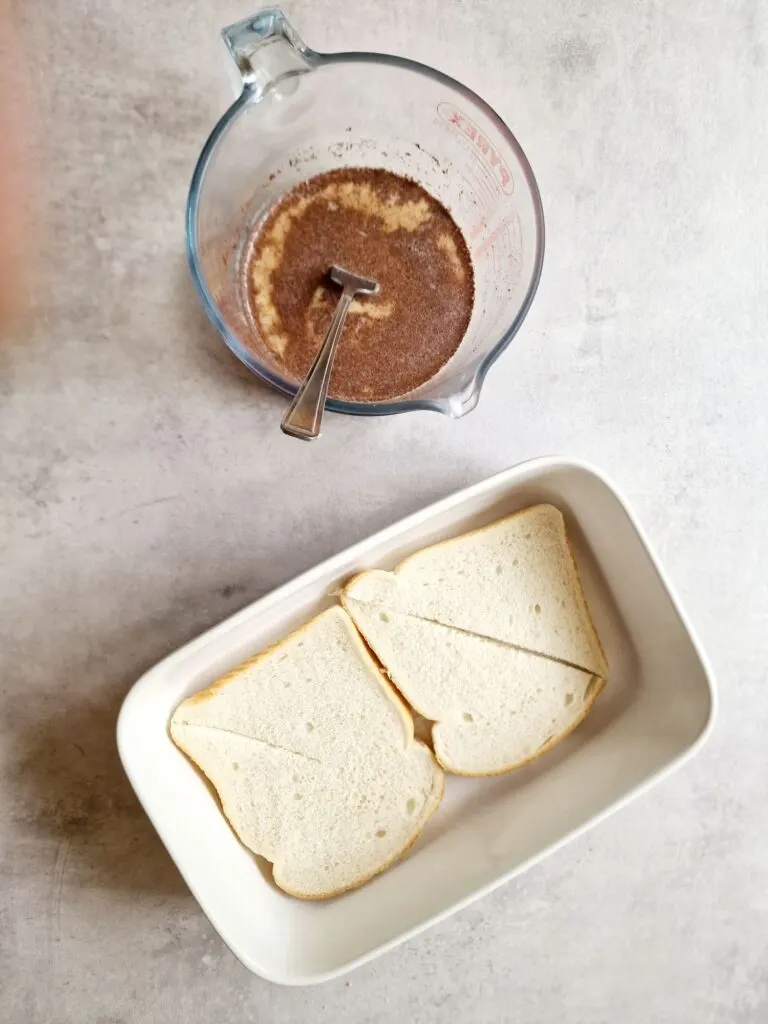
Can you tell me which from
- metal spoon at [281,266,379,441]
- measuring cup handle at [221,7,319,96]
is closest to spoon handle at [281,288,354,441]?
metal spoon at [281,266,379,441]

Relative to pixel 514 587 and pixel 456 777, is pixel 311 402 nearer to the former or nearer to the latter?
pixel 514 587

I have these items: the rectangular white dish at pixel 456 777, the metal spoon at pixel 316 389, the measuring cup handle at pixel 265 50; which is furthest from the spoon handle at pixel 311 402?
the measuring cup handle at pixel 265 50

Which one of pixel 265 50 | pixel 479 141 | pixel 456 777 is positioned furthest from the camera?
pixel 456 777

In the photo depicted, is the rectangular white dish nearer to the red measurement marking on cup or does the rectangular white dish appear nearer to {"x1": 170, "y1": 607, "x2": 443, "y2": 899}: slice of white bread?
{"x1": 170, "y1": 607, "x2": 443, "y2": 899}: slice of white bread

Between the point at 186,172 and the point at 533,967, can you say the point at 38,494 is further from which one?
the point at 533,967

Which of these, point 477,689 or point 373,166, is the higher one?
point 373,166

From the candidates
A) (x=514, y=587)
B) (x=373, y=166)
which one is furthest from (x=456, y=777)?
(x=373, y=166)
